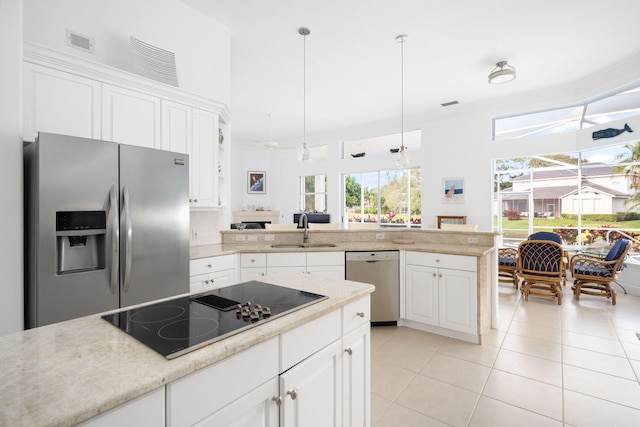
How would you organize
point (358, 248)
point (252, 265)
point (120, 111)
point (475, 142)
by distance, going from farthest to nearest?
point (475, 142) < point (358, 248) < point (252, 265) < point (120, 111)

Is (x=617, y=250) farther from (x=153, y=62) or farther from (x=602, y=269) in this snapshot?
(x=153, y=62)

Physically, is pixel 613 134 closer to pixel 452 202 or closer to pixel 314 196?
pixel 452 202

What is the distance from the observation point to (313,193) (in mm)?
8992

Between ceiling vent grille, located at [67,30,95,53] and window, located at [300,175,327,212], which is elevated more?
ceiling vent grille, located at [67,30,95,53]

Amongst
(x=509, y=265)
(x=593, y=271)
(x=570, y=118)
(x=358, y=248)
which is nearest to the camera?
(x=358, y=248)

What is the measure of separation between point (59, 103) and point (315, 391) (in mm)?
2521

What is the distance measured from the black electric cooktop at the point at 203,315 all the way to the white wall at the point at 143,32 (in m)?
2.44

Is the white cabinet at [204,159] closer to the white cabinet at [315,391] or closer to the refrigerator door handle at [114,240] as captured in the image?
the refrigerator door handle at [114,240]

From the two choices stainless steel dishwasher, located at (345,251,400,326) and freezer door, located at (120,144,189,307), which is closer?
freezer door, located at (120,144,189,307)

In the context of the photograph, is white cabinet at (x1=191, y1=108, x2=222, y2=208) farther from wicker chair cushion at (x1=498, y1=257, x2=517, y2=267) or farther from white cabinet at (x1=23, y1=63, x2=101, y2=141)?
wicker chair cushion at (x1=498, y1=257, x2=517, y2=267)

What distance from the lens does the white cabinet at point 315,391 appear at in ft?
3.64

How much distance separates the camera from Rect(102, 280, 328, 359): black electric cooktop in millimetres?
944

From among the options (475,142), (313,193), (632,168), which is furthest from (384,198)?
(632,168)

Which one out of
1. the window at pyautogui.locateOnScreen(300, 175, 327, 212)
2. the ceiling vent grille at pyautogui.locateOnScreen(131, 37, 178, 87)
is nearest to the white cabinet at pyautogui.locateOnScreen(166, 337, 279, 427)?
the ceiling vent grille at pyautogui.locateOnScreen(131, 37, 178, 87)
